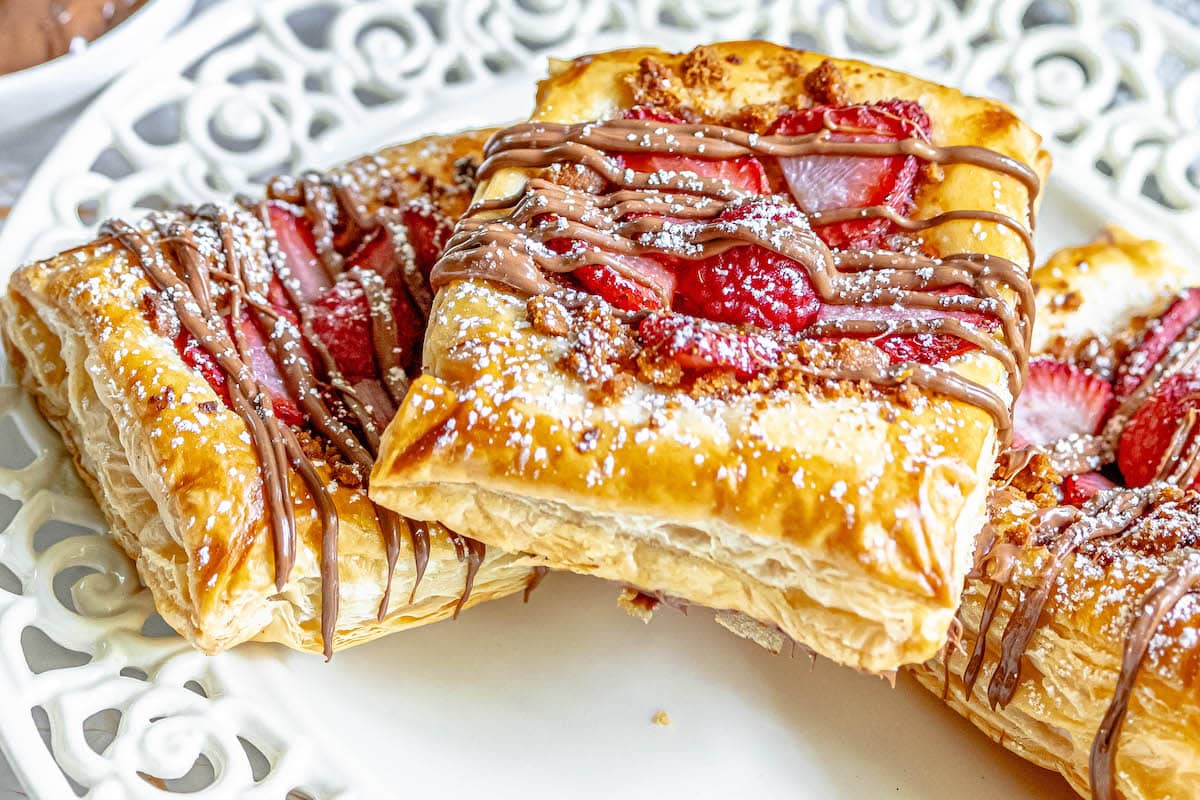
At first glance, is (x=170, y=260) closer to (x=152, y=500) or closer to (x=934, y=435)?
(x=152, y=500)

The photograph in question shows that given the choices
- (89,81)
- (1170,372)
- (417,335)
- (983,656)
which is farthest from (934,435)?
(89,81)

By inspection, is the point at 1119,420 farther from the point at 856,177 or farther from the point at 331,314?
the point at 331,314

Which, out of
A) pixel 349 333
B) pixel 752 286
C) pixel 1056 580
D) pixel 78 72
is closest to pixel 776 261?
pixel 752 286

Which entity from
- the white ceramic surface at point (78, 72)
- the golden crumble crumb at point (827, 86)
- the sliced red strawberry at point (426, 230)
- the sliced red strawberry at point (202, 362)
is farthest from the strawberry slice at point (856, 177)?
the white ceramic surface at point (78, 72)

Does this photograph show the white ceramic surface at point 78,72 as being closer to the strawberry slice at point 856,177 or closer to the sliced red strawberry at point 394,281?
the sliced red strawberry at point 394,281

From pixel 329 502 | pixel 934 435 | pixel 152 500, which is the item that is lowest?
pixel 152 500

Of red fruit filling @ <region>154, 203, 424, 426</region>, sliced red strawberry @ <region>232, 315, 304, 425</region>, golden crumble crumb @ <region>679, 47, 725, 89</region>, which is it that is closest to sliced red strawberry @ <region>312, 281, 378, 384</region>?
red fruit filling @ <region>154, 203, 424, 426</region>
